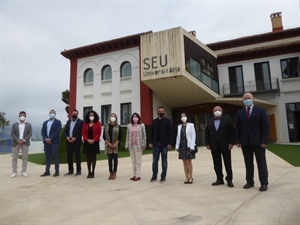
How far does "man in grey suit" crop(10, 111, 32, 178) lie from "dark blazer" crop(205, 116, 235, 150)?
5.90m

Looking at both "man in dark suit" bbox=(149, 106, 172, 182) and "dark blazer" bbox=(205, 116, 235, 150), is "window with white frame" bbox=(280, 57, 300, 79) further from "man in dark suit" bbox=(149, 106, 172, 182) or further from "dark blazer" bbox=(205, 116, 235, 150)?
"man in dark suit" bbox=(149, 106, 172, 182)

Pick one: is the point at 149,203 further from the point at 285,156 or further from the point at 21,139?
the point at 285,156

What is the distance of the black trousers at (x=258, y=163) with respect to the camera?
5293 millimetres

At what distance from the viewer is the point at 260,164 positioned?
17.7ft

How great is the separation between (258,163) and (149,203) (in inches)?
99.2

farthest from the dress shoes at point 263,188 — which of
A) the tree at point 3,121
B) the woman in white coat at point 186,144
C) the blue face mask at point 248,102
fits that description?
the tree at point 3,121

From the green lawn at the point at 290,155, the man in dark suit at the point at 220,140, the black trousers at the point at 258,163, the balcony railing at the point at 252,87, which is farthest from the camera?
the balcony railing at the point at 252,87

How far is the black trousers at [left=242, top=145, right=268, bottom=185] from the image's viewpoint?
529cm

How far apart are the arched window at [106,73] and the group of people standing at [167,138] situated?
14.1 metres

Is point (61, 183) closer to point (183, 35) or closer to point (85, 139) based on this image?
point (85, 139)

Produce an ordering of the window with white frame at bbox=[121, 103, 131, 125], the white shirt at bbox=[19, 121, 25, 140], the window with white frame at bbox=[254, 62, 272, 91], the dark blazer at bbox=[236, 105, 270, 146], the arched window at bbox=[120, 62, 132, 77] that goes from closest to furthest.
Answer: the dark blazer at bbox=[236, 105, 270, 146] → the white shirt at bbox=[19, 121, 25, 140] → the window with white frame at bbox=[121, 103, 131, 125] → the arched window at bbox=[120, 62, 132, 77] → the window with white frame at bbox=[254, 62, 272, 91]

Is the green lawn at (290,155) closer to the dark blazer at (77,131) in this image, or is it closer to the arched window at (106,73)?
the dark blazer at (77,131)

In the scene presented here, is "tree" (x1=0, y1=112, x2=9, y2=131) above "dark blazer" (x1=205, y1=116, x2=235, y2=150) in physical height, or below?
above

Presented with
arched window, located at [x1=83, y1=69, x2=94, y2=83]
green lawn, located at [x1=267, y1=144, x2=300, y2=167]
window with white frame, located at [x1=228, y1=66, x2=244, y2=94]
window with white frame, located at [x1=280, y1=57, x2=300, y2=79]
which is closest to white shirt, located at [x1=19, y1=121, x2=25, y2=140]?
green lawn, located at [x1=267, y1=144, x2=300, y2=167]
